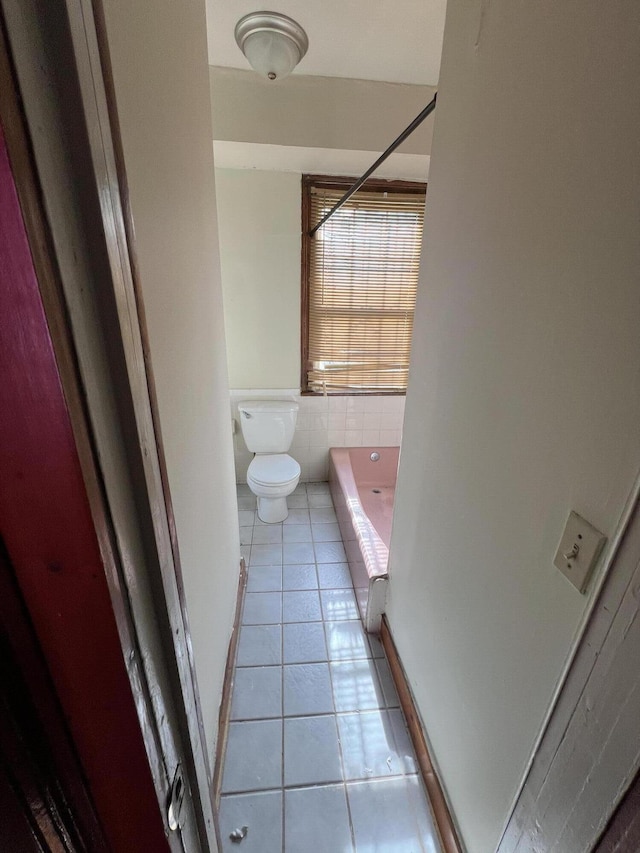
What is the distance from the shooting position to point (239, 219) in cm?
232

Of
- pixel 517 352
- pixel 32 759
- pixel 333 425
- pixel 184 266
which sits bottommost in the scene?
pixel 333 425

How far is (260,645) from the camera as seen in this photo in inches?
66.5

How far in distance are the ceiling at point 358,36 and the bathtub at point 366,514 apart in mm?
2078

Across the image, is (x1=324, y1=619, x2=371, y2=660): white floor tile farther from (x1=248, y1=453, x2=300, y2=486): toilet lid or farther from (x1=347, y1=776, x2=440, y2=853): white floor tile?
(x1=248, y1=453, x2=300, y2=486): toilet lid

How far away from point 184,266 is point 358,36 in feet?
4.51

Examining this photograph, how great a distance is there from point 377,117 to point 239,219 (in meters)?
0.93

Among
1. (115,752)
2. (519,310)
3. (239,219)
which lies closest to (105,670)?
(115,752)

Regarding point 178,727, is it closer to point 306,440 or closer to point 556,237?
point 556,237

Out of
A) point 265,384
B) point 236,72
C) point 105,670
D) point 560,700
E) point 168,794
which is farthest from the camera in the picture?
point 265,384

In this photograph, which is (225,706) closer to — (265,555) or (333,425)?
(265,555)

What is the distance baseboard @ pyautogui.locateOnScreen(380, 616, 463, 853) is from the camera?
1088 millimetres

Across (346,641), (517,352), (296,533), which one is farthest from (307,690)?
(517,352)

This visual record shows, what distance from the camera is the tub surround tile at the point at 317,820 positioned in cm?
111

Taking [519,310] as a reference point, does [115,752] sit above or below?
below
